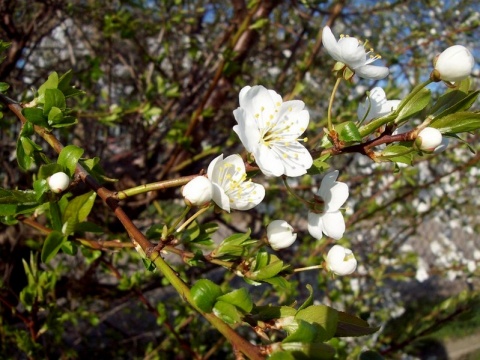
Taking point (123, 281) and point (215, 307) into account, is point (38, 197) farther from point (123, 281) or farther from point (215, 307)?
point (123, 281)

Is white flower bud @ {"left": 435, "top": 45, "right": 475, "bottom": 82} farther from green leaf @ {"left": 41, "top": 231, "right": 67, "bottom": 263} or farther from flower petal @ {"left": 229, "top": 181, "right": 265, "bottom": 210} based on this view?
green leaf @ {"left": 41, "top": 231, "right": 67, "bottom": 263}

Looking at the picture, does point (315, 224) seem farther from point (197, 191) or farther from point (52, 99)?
point (52, 99)

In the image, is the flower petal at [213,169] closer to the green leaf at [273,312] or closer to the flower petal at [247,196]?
the flower petal at [247,196]

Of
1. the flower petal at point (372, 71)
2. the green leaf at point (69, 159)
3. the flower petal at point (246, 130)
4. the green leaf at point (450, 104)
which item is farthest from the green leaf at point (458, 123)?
the green leaf at point (69, 159)

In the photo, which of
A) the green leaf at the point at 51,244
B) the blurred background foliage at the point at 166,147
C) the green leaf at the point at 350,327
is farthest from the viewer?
the blurred background foliage at the point at 166,147

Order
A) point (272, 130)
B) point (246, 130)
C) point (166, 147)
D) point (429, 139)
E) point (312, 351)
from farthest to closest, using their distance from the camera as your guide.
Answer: point (166, 147) < point (272, 130) < point (246, 130) < point (429, 139) < point (312, 351)

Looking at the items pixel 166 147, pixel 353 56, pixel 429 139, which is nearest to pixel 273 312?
pixel 429 139

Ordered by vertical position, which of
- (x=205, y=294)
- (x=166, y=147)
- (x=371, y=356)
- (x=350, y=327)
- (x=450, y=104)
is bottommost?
(x=166, y=147)
